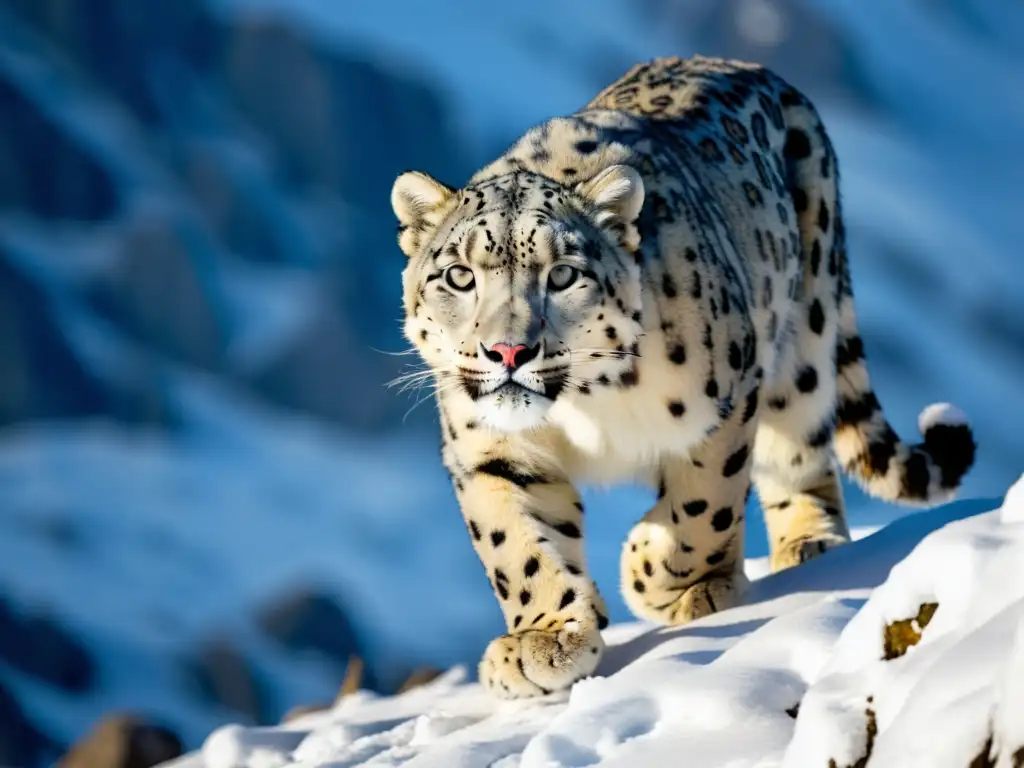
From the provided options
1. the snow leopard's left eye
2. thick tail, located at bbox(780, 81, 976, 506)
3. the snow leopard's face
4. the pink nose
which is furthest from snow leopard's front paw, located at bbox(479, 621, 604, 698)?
thick tail, located at bbox(780, 81, 976, 506)

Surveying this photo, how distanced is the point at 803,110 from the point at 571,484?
6.58 feet

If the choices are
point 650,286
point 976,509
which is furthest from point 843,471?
point 650,286

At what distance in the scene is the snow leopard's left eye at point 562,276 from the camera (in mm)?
3863

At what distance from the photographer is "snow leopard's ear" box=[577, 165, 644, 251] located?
403 centimetres

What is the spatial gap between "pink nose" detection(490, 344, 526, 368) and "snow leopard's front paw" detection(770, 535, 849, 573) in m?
1.89

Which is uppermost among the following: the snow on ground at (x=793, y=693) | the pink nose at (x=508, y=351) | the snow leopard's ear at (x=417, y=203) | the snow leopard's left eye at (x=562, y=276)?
the snow leopard's ear at (x=417, y=203)

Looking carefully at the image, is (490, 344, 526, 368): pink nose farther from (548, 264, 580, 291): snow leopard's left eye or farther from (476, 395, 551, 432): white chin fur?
(548, 264, 580, 291): snow leopard's left eye

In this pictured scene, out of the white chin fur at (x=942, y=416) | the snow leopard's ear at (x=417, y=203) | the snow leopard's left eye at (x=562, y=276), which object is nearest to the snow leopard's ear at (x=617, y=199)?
the snow leopard's left eye at (x=562, y=276)

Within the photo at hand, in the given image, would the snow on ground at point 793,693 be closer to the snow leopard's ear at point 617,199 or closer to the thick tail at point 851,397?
the thick tail at point 851,397

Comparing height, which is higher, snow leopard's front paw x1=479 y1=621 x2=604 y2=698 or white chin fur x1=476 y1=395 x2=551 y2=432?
white chin fur x1=476 y1=395 x2=551 y2=432

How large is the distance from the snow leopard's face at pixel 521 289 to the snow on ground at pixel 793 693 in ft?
2.29

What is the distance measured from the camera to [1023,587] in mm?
2189

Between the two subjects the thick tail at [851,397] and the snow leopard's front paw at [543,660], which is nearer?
the snow leopard's front paw at [543,660]

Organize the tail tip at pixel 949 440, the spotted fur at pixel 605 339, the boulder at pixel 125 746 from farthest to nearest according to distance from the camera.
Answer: the boulder at pixel 125 746 → the tail tip at pixel 949 440 → the spotted fur at pixel 605 339
